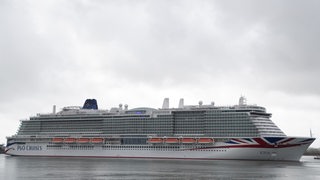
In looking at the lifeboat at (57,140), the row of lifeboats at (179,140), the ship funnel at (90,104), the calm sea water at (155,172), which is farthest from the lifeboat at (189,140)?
the ship funnel at (90,104)

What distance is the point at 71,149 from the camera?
112188mm

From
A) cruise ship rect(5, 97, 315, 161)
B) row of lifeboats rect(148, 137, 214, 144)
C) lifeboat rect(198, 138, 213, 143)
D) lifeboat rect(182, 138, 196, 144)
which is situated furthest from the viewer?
lifeboat rect(182, 138, 196, 144)

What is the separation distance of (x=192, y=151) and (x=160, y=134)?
10.00m

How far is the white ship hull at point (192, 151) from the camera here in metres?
89.7

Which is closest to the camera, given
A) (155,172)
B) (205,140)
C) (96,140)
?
(155,172)

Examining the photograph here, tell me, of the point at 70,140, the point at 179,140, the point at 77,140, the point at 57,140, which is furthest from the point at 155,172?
the point at 57,140

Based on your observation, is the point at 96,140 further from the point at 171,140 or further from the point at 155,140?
the point at 171,140

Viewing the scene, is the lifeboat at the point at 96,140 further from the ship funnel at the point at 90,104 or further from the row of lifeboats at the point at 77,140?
the ship funnel at the point at 90,104

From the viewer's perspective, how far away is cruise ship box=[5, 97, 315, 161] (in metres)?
90.9

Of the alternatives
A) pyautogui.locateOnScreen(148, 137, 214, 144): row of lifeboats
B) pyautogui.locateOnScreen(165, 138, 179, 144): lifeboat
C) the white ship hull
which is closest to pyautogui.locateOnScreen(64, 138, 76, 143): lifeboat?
the white ship hull

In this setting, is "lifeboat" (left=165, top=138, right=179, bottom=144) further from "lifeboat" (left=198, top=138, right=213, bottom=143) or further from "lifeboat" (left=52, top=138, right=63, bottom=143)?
"lifeboat" (left=52, top=138, right=63, bottom=143)

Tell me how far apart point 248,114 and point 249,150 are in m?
7.74

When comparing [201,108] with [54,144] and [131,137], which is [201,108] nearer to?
[131,137]

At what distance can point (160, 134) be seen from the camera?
103625 mm
